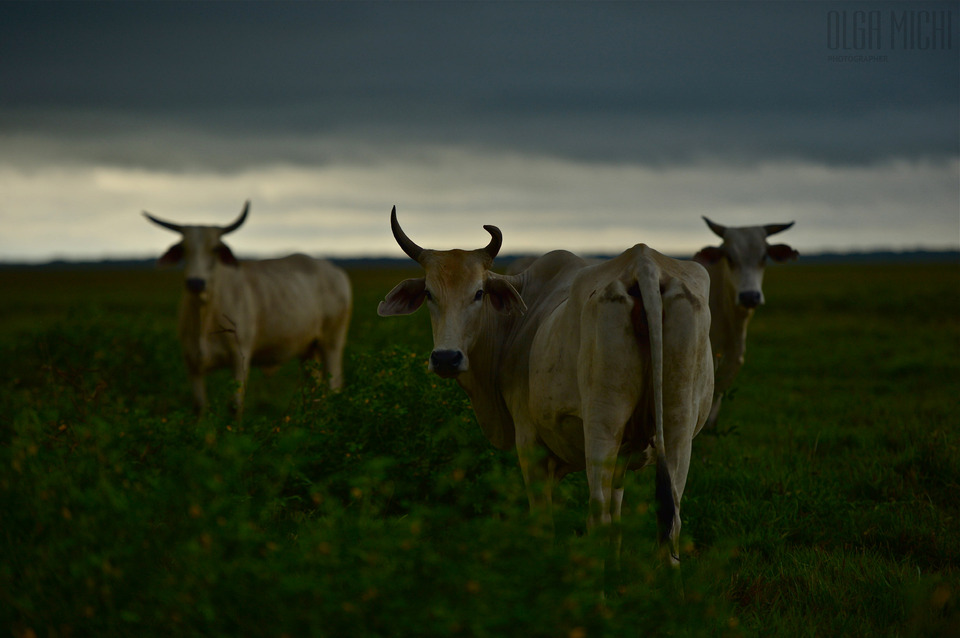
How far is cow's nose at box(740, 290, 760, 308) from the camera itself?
8.50 metres

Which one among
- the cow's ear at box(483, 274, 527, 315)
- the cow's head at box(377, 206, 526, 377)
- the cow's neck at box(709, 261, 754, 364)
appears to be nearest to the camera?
the cow's head at box(377, 206, 526, 377)

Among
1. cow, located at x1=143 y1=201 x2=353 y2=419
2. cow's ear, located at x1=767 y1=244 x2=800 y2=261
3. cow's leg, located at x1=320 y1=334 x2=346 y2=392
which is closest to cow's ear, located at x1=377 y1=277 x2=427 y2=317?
cow, located at x1=143 y1=201 x2=353 y2=419

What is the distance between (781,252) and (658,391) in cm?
626

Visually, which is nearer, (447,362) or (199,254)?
(447,362)

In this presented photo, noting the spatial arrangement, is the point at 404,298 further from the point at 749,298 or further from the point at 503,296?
the point at 749,298

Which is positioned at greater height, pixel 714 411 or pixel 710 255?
pixel 710 255

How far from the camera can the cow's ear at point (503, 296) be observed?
5.03m

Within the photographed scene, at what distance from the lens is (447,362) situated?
15.0ft

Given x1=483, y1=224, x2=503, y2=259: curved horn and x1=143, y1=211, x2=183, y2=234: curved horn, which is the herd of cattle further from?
x1=143, y1=211, x2=183, y2=234: curved horn

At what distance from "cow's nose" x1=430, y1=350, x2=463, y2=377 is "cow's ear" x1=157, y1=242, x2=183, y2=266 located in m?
6.55

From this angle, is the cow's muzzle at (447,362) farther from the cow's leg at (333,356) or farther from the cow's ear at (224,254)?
the cow's leg at (333,356)

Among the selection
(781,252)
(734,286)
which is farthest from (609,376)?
(781,252)

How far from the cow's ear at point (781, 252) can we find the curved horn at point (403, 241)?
212 inches

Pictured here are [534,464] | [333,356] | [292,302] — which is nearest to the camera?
[534,464]
